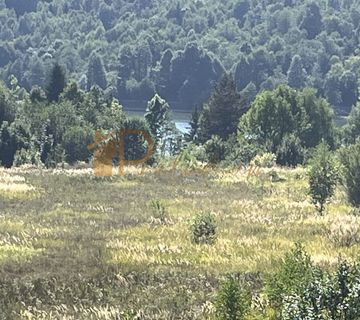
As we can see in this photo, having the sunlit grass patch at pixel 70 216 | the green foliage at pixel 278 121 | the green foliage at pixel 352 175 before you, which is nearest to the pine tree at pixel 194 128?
the green foliage at pixel 278 121

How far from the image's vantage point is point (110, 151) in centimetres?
6372

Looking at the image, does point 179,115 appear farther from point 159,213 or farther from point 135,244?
point 135,244

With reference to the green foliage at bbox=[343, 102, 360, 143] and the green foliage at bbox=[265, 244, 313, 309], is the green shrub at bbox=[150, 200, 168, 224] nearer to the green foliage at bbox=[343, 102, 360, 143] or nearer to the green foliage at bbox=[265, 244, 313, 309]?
the green foliage at bbox=[265, 244, 313, 309]

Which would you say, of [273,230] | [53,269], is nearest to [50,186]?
[273,230]

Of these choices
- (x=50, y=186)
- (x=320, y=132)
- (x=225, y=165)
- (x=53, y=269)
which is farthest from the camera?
(x=320, y=132)

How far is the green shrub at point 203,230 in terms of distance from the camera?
24.3 m

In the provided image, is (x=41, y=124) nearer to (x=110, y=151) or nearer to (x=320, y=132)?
(x=110, y=151)

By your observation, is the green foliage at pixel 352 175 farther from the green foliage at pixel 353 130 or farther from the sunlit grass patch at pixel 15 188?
the green foliage at pixel 353 130

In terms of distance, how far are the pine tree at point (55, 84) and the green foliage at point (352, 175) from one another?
5433cm

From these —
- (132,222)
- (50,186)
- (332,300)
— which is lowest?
(50,186)

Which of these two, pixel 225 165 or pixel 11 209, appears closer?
pixel 11 209

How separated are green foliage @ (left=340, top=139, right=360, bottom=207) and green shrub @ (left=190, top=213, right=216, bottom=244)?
1109 centimetres

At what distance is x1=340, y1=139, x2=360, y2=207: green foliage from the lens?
34.0m

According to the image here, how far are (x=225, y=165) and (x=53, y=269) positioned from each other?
40.3 metres
